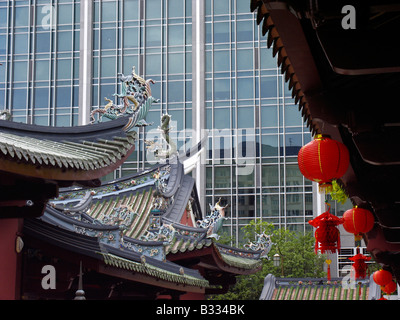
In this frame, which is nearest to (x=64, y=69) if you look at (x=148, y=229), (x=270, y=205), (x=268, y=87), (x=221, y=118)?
(x=221, y=118)

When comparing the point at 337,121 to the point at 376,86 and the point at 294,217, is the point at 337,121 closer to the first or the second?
the point at 376,86

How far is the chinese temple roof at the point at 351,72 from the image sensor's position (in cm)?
519

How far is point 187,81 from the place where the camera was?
53.7 meters

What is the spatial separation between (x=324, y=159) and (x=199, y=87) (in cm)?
4641

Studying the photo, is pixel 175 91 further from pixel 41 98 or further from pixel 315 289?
pixel 315 289

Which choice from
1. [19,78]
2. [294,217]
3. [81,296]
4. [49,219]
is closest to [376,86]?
[81,296]

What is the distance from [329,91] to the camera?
679 cm

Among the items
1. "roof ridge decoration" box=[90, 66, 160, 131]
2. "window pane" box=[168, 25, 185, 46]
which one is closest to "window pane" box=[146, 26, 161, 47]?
"window pane" box=[168, 25, 185, 46]

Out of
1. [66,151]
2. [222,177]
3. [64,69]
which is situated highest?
[64,69]

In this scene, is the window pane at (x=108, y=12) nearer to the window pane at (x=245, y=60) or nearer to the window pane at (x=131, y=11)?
the window pane at (x=131, y=11)

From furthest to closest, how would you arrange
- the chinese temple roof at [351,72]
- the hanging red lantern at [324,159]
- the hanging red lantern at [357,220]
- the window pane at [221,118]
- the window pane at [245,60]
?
the window pane at [245,60] → the window pane at [221,118] → the hanging red lantern at [357,220] → the hanging red lantern at [324,159] → the chinese temple roof at [351,72]

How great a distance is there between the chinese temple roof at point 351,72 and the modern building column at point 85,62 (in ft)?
147

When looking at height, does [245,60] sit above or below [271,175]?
above

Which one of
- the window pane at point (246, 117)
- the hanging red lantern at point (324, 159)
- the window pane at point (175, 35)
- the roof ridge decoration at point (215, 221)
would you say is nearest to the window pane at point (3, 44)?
the window pane at point (175, 35)
